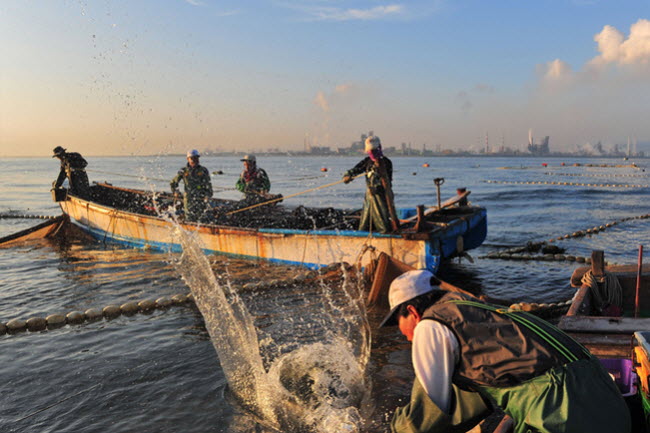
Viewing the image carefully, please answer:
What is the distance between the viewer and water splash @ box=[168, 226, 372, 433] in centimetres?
576

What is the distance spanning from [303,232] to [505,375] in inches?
386

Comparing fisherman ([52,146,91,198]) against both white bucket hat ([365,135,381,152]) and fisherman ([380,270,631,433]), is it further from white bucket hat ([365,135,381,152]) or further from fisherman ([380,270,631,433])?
fisherman ([380,270,631,433])

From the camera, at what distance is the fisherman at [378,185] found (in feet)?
34.3

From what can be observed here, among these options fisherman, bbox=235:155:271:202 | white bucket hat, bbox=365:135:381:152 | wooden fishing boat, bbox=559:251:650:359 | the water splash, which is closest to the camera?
wooden fishing boat, bbox=559:251:650:359

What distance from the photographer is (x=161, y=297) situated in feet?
37.2

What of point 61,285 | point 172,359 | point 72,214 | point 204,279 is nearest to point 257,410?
point 172,359

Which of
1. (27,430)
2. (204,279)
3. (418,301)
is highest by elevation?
(418,301)

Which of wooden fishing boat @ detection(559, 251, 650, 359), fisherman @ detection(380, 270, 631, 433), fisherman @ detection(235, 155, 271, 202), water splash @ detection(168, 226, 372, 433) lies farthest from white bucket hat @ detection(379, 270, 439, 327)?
fisherman @ detection(235, 155, 271, 202)

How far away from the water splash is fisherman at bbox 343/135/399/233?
256 centimetres

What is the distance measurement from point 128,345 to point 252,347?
8.50 ft

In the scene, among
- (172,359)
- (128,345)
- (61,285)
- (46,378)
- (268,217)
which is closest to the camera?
(46,378)

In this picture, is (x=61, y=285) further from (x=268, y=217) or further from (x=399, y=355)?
(x=399, y=355)

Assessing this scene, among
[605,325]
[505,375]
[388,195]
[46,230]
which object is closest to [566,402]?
[505,375]

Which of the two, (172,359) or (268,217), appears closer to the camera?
(172,359)
